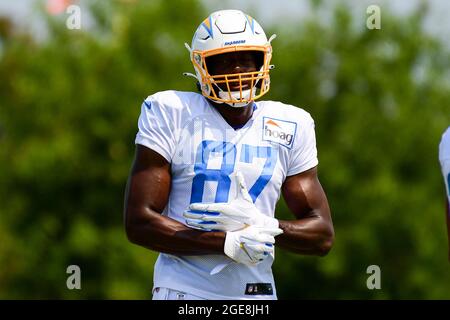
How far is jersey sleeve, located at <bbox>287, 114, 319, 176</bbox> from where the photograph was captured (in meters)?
7.22

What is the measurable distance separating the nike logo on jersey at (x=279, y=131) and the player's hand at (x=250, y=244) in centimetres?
71

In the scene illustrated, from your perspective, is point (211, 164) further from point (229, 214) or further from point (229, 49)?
point (229, 49)

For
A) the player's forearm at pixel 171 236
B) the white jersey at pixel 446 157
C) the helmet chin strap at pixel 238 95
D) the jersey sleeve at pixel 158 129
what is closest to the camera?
the player's forearm at pixel 171 236


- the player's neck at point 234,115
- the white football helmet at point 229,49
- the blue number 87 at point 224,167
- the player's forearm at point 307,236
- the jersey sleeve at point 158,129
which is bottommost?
the player's forearm at point 307,236

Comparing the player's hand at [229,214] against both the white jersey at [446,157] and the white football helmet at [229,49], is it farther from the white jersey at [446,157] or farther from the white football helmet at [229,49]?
the white jersey at [446,157]

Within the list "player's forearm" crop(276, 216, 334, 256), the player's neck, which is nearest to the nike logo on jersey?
the player's neck

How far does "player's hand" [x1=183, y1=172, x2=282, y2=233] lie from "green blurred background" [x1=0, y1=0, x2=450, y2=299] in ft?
72.0

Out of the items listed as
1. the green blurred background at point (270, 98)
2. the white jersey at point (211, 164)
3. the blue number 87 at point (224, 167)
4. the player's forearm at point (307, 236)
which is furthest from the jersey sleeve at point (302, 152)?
Result: the green blurred background at point (270, 98)

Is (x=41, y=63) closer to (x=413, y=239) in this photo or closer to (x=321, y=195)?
(x=413, y=239)

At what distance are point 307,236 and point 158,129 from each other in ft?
3.65

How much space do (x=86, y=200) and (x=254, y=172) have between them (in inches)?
962

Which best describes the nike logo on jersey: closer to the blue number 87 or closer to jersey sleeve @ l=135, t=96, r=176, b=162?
the blue number 87

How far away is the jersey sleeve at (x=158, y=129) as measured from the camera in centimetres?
691

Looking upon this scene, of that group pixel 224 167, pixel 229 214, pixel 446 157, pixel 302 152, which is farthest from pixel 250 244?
pixel 446 157
